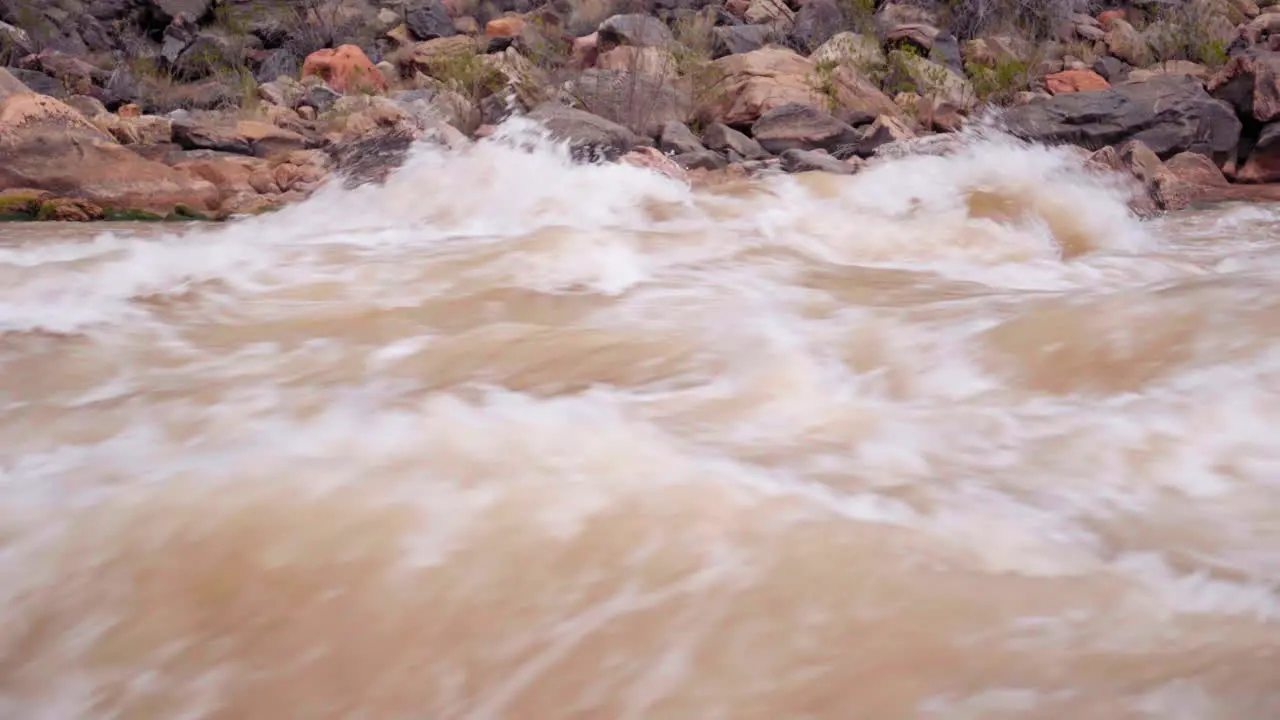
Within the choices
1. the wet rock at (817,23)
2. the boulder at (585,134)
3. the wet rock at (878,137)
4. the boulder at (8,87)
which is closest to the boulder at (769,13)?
the wet rock at (817,23)

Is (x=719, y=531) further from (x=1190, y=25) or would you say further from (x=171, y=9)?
(x=171, y=9)

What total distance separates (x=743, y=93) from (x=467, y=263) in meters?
4.66

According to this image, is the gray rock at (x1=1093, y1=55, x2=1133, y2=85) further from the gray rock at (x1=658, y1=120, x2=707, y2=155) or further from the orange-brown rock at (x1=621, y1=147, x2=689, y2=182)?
the orange-brown rock at (x1=621, y1=147, x2=689, y2=182)

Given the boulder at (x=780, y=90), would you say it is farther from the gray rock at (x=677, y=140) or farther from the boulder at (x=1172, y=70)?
the boulder at (x=1172, y=70)

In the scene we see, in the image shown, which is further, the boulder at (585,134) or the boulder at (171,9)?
the boulder at (171,9)

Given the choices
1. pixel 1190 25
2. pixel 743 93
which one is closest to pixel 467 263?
pixel 743 93

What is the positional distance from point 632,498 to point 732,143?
16.7 ft

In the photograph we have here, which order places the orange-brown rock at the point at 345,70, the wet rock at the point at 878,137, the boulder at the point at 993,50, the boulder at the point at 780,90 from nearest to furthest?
the wet rock at the point at 878,137 → the boulder at the point at 780,90 → the orange-brown rock at the point at 345,70 → the boulder at the point at 993,50

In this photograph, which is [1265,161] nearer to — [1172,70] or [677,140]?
[1172,70]

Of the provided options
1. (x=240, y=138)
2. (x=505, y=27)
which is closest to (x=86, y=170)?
(x=240, y=138)

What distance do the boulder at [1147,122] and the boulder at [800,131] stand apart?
127 cm

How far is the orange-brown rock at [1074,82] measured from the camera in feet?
28.0

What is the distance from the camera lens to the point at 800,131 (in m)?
6.34

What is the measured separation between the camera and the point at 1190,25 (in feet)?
31.5
